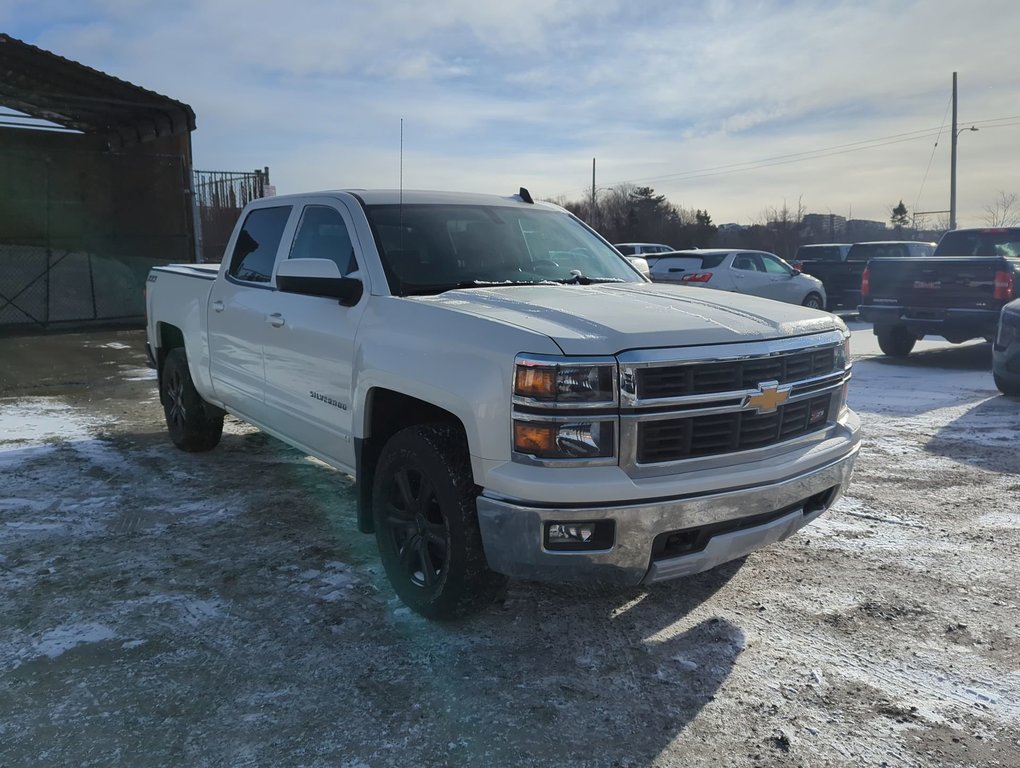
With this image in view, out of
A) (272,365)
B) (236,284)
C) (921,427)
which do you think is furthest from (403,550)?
(921,427)

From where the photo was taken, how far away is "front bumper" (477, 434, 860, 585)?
2.97 metres

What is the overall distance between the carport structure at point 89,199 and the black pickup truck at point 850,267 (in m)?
14.8

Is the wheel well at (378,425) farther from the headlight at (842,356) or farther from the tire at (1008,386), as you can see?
the tire at (1008,386)

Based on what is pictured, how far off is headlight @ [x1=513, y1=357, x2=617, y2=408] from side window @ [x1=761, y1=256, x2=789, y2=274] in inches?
598

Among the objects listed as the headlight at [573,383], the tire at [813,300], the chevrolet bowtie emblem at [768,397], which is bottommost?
the chevrolet bowtie emblem at [768,397]

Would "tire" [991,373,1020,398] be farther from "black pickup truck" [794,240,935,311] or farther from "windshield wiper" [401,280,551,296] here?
"black pickup truck" [794,240,935,311]

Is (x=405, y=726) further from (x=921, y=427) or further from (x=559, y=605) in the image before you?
(x=921, y=427)

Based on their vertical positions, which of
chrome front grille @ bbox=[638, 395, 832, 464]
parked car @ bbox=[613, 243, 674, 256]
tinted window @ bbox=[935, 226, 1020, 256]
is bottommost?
chrome front grille @ bbox=[638, 395, 832, 464]

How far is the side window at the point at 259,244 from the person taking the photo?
505 cm

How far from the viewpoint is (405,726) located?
2.87 metres

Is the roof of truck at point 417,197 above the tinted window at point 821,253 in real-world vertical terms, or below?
below

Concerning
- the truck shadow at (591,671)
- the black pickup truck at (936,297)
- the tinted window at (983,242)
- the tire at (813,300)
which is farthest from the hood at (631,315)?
the tire at (813,300)

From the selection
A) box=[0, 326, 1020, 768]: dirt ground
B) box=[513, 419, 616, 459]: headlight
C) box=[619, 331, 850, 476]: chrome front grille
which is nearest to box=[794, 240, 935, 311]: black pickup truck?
box=[0, 326, 1020, 768]: dirt ground

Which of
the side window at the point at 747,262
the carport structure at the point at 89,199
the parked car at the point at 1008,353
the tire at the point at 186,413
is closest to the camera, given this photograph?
the tire at the point at 186,413
